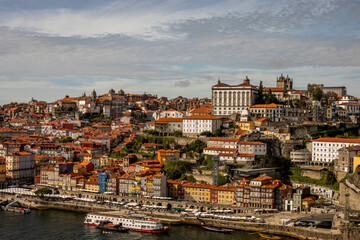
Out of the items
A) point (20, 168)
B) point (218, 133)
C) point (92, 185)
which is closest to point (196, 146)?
point (218, 133)

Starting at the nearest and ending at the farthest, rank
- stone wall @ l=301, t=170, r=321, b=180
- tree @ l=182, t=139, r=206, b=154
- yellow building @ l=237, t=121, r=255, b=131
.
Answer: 1. stone wall @ l=301, t=170, r=321, b=180
2. tree @ l=182, t=139, r=206, b=154
3. yellow building @ l=237, t=121, r=255, b=131

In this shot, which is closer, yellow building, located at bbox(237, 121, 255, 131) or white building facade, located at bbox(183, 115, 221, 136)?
yellow building, located at bbox(237, 121, 255, 131)

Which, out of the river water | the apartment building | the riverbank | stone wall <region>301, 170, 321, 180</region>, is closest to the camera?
the riverbank

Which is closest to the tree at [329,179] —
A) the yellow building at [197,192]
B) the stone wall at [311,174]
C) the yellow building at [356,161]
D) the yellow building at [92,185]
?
the stone wall at [311,174]

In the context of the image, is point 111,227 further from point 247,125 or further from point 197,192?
point 247,125

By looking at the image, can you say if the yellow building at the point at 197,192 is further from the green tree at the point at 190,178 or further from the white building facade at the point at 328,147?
the white building facade at the point at 328,147

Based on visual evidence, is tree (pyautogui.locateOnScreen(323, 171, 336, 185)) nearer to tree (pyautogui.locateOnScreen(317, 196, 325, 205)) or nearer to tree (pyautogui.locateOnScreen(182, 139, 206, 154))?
tree (pyautogui.locateOnScreen(317, 196, 325, 205))

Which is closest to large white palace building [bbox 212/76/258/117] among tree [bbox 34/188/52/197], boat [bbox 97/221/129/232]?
tree [bbox 34/188/52/197]

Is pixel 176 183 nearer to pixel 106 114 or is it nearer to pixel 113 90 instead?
pixel 106 114
